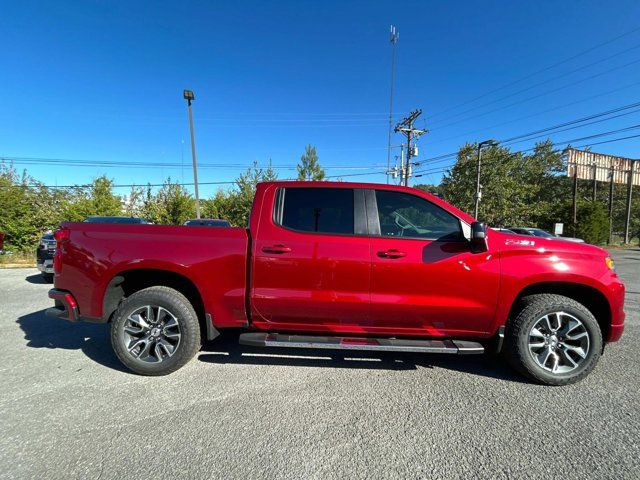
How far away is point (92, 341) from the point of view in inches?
155

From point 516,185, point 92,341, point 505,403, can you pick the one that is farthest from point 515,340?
point 516,185

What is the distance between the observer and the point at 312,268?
2971 millimetres

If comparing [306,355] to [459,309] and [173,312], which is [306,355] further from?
[459,309]

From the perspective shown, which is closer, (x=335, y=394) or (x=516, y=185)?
(x=335, y=394)

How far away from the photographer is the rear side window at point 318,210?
3.11 metres

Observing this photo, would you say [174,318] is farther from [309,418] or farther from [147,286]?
[309,418]

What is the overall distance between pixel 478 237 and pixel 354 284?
46.1 inches

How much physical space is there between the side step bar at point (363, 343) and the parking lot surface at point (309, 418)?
14.6 inches

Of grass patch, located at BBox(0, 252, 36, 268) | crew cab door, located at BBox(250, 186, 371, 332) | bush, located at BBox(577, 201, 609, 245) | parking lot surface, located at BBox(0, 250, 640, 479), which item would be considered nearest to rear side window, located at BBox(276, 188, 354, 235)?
crew cab door, located at BBox(250, 186, 371, 332)

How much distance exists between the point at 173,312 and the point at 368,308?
6.13 ft

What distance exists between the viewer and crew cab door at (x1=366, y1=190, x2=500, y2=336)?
295 centimetres

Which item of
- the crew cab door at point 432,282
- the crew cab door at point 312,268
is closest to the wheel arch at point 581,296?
the crew cab door at point 432,282

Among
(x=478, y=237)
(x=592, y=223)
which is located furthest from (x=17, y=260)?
(x=592, y=223)

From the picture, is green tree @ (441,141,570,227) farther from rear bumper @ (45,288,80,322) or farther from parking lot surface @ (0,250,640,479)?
rear bumper @ (45,288,80,322)
